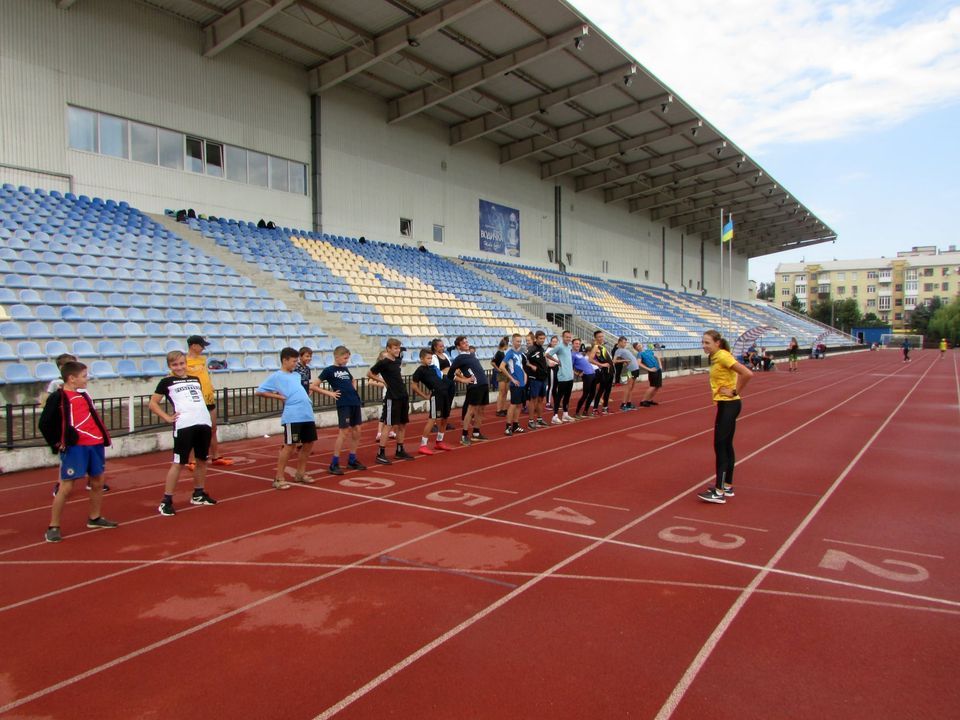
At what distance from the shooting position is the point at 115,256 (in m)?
15.3

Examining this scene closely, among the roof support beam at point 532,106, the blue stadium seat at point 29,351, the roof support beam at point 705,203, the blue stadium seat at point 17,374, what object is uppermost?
the roof support beam at point 705,203

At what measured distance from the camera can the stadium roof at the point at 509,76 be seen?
19750 millimetres

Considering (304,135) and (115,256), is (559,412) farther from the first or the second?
(304,135)

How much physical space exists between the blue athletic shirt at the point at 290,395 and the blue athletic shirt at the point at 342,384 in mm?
779

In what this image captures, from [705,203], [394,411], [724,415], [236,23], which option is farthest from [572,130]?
[724,415]

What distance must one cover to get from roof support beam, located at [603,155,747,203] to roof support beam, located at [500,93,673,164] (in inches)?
451

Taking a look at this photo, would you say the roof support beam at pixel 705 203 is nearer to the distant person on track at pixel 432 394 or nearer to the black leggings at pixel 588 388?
the black leggings at pixel 588 388

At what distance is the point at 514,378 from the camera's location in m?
11.5

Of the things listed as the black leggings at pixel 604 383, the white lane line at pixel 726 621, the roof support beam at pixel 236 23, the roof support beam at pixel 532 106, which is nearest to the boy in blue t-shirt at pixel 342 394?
the white lane line at pixel 726 621

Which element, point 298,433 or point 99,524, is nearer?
point 99,524

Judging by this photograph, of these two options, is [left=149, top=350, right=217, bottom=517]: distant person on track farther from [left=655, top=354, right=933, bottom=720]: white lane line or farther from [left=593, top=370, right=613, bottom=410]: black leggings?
[left=593, top=370, right=613, bottom=410]: black leggings

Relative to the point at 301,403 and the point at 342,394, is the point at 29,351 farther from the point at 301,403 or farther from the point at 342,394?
the point at 301,403

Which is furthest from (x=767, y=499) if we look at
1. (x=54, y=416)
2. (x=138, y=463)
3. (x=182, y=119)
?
(x=182, y=119)

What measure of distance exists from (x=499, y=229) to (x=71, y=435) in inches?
1176
